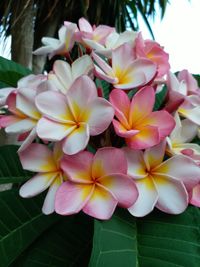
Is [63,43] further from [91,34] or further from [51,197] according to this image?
[51,197]

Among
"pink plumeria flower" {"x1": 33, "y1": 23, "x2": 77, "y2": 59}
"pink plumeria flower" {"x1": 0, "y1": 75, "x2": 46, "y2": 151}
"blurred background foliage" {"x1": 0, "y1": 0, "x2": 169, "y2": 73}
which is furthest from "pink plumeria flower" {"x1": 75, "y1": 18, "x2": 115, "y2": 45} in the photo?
"blurred background foliage" {"x1": 0, "y1": 0, "x2": 169, "y2": 73}

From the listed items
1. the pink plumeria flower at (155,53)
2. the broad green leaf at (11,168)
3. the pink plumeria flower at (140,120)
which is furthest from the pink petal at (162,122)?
the broad green leaf at (11,168)

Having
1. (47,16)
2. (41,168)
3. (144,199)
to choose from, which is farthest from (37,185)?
(47,16)

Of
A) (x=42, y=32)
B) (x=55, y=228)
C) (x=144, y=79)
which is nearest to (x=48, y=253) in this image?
(x=55, y=228)

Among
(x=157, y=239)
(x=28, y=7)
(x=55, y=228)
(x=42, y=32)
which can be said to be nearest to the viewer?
(x=157, y=239)

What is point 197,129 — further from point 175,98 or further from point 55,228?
point 55,228

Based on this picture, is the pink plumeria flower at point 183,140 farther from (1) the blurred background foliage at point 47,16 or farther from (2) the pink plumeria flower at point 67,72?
(1) the blurred background foliage at point 47,16

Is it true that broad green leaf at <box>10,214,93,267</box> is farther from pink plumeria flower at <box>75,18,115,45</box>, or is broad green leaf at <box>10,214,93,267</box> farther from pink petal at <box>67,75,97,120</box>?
pink plumeria flower at <box>75,18,115,45</box>

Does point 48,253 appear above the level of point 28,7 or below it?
above
